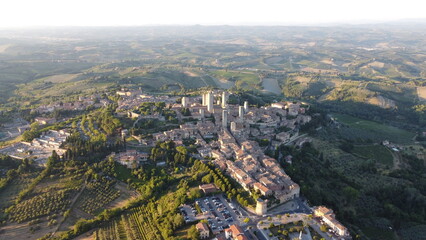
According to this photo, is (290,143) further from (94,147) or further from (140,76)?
(140,76)

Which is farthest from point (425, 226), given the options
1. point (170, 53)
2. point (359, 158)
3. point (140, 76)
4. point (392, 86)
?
point (170, 53)

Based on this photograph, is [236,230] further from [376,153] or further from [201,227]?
[376,153]

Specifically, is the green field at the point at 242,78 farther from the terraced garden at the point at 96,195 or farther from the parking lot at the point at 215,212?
the parking lot at the point at 215,212

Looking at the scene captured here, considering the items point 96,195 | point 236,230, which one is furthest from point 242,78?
point 236,230

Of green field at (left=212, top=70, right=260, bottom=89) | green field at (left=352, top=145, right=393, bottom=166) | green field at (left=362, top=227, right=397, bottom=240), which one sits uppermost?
green field at (left=362, top=227, right=397, bottom=240)

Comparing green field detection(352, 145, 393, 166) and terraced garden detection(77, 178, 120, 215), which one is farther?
green field detection(352, 145, 393, 166)

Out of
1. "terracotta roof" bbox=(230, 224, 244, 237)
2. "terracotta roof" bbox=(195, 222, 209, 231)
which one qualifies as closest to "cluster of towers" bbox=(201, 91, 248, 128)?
"terracotta roof" bbox=(195, 222, 209, 231)

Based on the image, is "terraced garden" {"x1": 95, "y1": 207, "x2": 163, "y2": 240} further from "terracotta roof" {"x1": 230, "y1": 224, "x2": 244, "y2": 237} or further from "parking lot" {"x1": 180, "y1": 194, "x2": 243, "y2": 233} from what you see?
"terracotta roof" {"x1": 230, "y1": 224, "x2": 244, "y2": 237}
